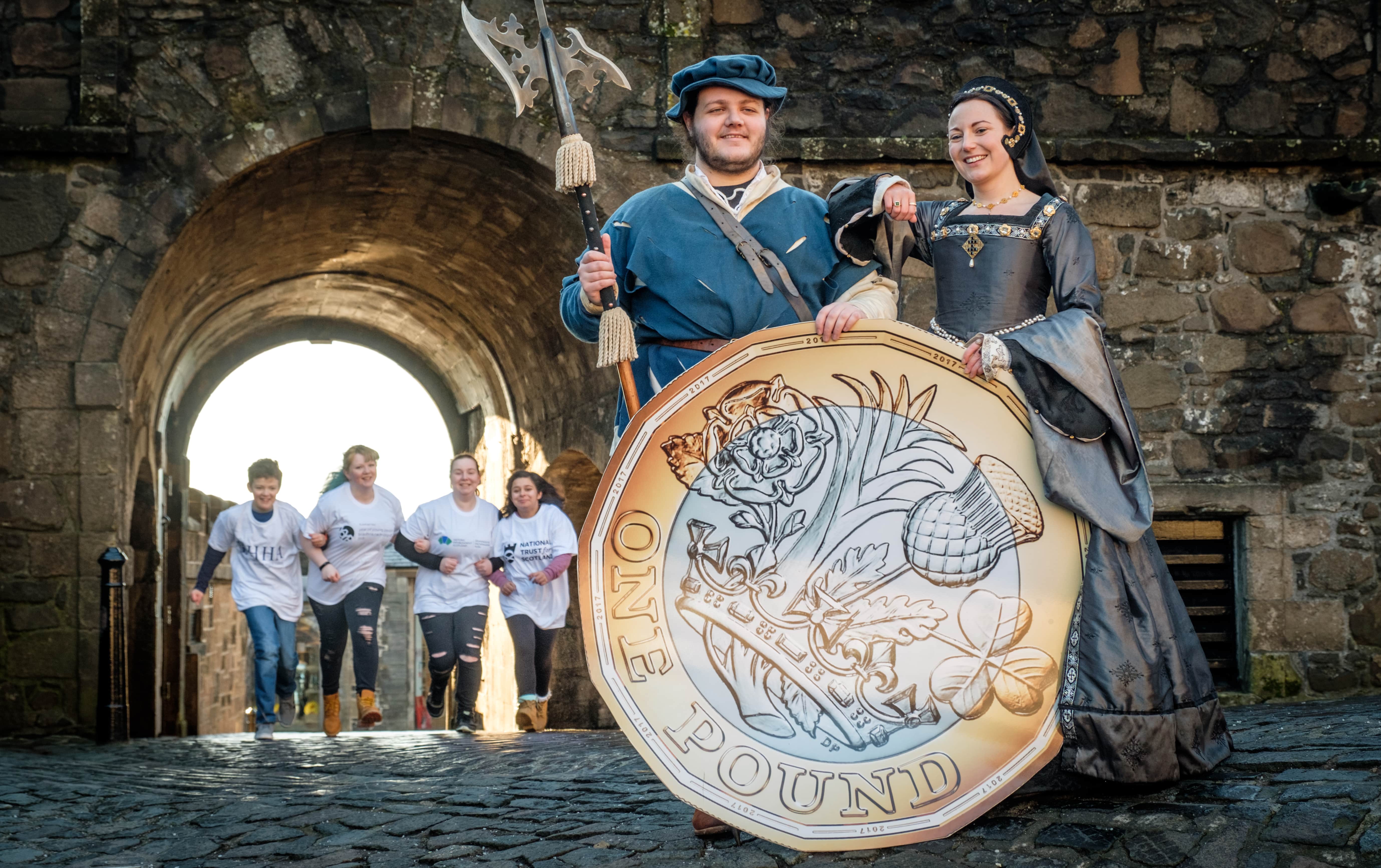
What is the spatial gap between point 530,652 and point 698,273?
3.97m

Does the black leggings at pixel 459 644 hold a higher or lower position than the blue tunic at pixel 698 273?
lower

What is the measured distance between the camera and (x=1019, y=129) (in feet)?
11.1

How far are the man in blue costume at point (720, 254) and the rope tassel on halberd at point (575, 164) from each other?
15cm

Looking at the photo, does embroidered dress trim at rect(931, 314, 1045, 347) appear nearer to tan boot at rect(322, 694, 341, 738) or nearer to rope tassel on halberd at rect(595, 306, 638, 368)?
rope tassel on halberd at rect(595, 306, 638, 368)

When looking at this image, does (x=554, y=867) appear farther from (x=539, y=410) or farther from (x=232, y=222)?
(x=539, y=410)

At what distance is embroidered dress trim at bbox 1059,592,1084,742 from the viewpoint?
2859 mm

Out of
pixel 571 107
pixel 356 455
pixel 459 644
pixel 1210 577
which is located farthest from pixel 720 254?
pixel 1210 577

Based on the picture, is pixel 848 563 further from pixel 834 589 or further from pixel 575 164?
pixel 575 164

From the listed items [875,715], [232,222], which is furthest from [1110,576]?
[232,222]

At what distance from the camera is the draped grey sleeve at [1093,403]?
116 inches

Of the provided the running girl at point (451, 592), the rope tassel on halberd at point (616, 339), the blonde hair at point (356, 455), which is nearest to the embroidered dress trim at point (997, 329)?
the rope tassel on halberd at point (616, 339)

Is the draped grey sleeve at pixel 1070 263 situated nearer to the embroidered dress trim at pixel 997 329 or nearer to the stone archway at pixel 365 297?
the embroidered dress trim at pixel 997 329

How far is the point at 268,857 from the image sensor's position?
10.9 ft

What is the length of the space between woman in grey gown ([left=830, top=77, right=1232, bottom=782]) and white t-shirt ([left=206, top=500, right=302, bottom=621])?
4509 mm
